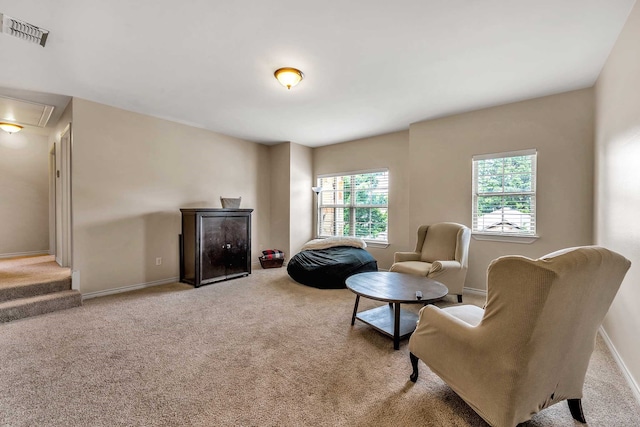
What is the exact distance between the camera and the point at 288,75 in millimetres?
2816

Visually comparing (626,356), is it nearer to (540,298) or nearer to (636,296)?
(636,296)

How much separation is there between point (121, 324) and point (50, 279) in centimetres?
152

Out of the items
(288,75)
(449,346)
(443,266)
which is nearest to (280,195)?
(288,75)

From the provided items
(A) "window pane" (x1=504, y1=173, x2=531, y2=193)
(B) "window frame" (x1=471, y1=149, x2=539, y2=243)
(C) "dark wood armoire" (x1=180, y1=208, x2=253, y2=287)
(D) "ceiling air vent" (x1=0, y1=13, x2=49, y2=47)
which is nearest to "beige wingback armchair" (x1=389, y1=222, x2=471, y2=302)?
(B) "window frame" (x1=471, y1=149, x2=539, y2=243)

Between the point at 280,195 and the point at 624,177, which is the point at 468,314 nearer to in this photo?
the point at 624,177

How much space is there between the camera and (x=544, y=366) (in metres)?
1.34

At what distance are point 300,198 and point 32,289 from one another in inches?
166

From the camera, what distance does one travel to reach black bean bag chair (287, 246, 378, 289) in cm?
414

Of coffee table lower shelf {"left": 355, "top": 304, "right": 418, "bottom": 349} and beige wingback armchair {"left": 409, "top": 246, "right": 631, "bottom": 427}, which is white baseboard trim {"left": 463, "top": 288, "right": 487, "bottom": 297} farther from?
beige wingback armchair {"left": 409, "top": 246, "right": 631, "bottom": 427}

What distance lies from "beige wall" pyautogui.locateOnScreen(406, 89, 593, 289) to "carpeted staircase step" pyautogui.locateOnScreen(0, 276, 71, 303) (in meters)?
4.88

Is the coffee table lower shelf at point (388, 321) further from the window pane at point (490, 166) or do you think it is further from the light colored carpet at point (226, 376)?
the window pane at point (490, 166)

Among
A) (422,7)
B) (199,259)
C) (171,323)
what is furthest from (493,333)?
(199,259)

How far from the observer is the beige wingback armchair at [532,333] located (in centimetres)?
121

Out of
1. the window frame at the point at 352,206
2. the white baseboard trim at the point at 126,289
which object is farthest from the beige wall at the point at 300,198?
the white baseboard trim at the point at 126,289
